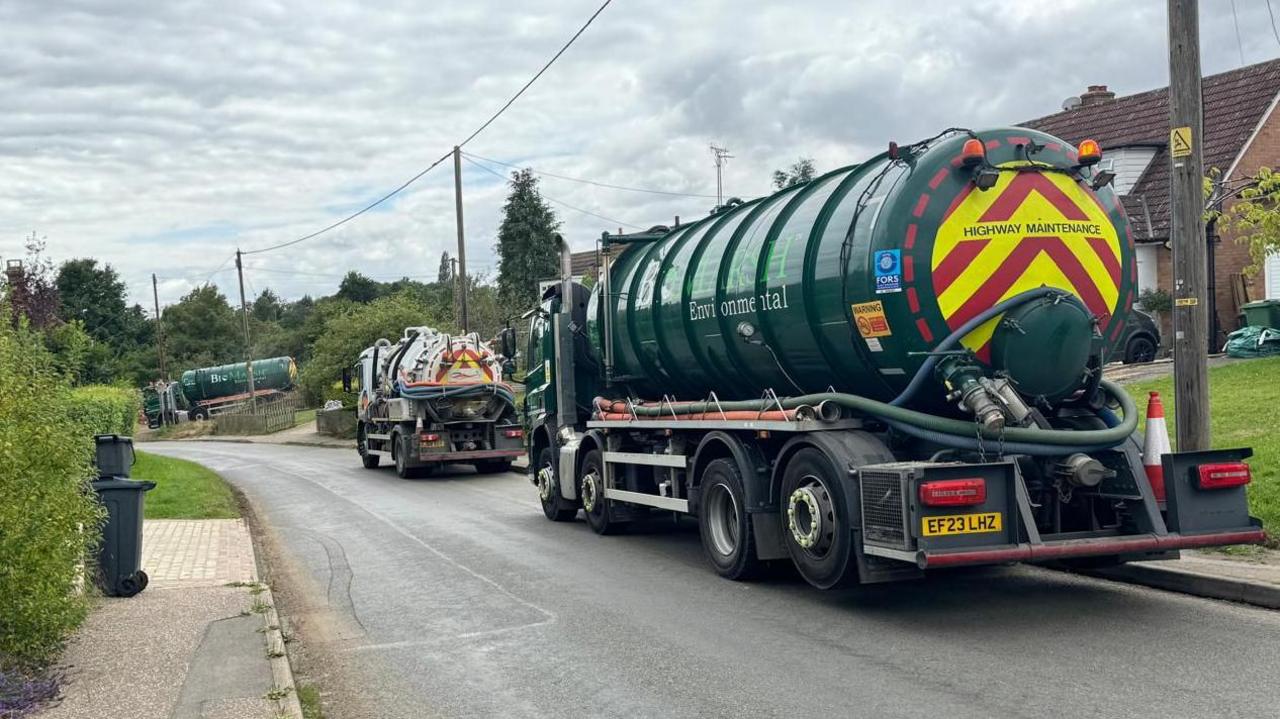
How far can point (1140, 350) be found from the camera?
22969 millimetres

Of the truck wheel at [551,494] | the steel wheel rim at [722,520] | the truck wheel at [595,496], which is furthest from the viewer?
the truck wheel at [551,494]

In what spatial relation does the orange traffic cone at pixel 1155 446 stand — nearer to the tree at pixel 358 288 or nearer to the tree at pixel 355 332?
the tree at pixel 355 332

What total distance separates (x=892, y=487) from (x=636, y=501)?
14.9 feet

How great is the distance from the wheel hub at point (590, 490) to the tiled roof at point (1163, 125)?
17.6 metres

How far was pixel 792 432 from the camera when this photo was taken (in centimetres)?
825

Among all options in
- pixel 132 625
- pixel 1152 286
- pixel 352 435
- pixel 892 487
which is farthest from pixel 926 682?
pixel 352 435

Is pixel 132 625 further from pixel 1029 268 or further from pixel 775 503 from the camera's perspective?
pixel 1029 268

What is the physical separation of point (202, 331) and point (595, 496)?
3338 inches

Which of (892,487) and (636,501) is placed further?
(636,501)

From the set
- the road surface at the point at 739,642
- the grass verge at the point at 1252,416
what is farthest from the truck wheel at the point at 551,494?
the grass verge at the point at 1252,416

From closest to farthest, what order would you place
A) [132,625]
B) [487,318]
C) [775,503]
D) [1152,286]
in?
1. [132,625]
2. [775,503]
3. [1152,286]
4. [487,318]

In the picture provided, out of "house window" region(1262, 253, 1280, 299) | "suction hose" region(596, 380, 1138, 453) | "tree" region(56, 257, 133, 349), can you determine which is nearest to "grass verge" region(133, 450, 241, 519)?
"suction hose" region(596, 380, 1138, 453)

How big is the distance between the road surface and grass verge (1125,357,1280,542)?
1.90 metres

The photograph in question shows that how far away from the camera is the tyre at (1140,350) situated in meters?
22.9
